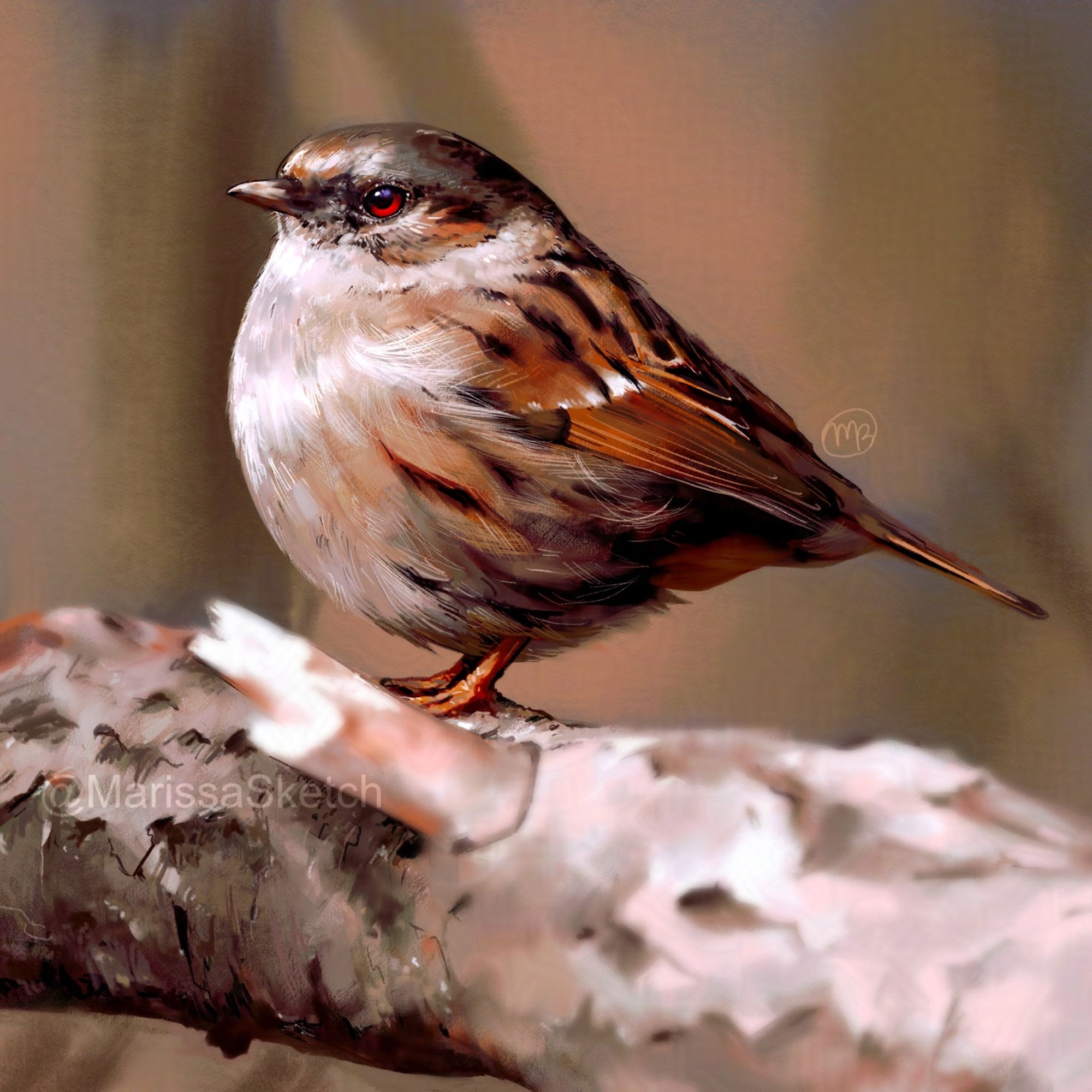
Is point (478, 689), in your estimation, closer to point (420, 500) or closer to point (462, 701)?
point (462, 701)

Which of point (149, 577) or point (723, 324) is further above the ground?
point (723, 324)

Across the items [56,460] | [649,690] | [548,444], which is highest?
[548,444]

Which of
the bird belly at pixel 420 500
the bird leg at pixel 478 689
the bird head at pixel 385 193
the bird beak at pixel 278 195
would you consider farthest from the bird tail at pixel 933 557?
the bird beak at pixel 278 195

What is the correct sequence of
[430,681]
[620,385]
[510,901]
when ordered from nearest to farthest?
1. [510,901]
2. [620,385]
3. [430,681]

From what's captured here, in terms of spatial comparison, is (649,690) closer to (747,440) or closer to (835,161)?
(747,440)

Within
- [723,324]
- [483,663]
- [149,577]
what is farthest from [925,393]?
[149,577]
